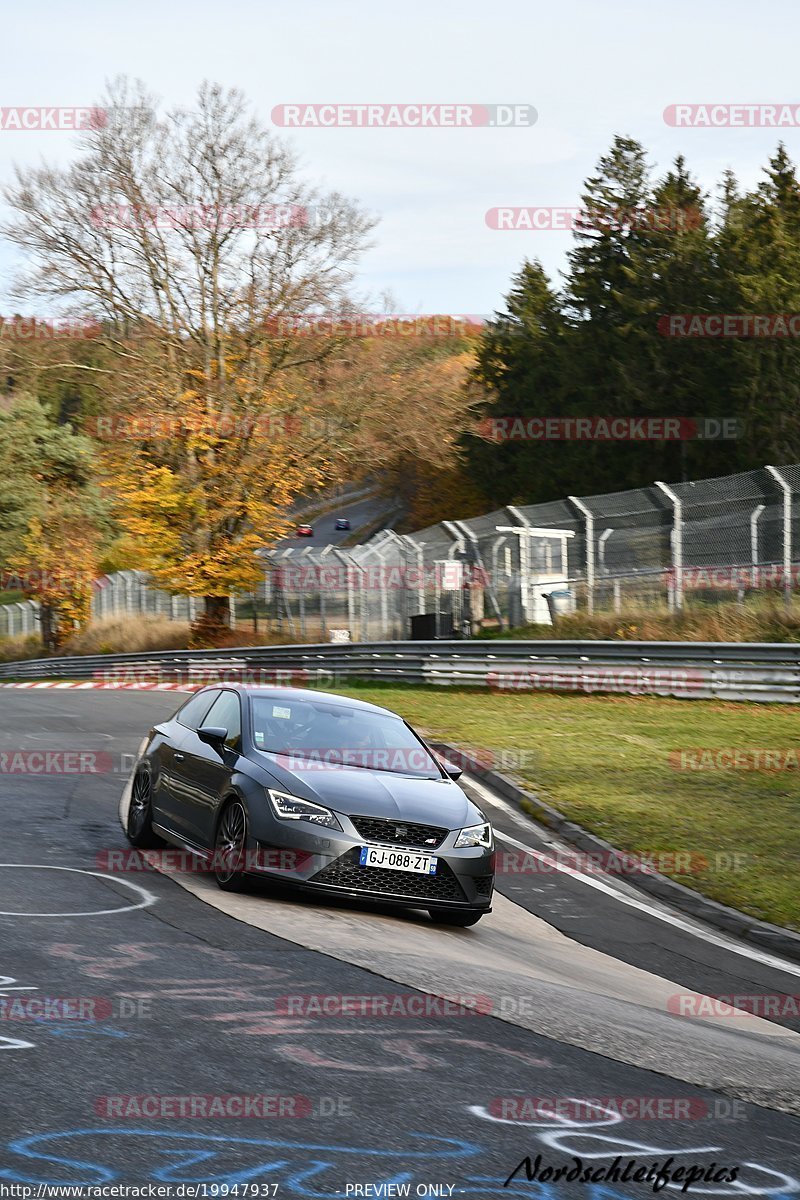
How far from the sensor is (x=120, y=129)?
1561 inches

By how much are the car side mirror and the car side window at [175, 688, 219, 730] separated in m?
0.89

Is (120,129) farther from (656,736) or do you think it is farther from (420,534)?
(656,736)

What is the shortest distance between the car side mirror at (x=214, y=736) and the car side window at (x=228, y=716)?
3.1 inches

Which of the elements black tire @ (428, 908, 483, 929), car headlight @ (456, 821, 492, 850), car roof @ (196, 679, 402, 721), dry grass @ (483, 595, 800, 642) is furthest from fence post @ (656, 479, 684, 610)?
black tire @ (428, 908, 483, 929)

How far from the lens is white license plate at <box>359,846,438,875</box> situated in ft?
28.7

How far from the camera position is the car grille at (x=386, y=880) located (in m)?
8.71

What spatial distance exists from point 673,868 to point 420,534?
73.8 feet

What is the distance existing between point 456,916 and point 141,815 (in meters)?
2.88

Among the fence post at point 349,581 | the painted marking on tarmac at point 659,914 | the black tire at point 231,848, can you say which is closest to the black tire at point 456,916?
the black tire at point 231,848

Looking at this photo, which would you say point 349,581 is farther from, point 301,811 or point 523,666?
point 301,811

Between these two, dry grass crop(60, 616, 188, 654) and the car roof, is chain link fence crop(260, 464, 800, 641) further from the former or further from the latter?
the car roof

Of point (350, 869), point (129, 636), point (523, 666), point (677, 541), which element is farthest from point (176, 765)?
point (129, 636)

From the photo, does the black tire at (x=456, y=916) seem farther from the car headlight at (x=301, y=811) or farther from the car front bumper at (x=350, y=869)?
the car headlight at (x=301, y=811)

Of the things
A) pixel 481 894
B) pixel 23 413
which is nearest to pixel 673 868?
pixel 481 894
